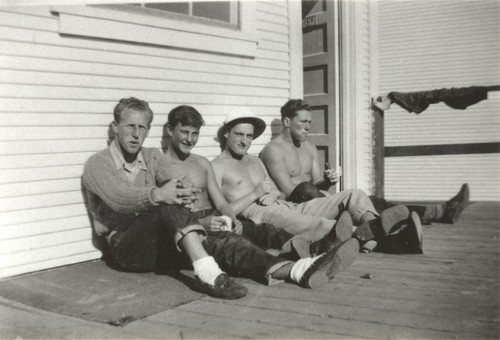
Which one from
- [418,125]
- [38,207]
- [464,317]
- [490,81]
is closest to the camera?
[464,317]

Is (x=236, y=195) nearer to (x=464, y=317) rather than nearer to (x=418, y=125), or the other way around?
(x=464, y=317)

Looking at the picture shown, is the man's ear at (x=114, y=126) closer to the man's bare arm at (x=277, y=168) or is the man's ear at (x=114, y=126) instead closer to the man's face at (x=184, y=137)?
the man's face at (x=184, y=137)

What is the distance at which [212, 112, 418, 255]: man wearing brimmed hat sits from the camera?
3.44m

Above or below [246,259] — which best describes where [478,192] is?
below

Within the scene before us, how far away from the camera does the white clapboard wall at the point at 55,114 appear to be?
3111 millimetres

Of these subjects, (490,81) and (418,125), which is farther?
(418,125)

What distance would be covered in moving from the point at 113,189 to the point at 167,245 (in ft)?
1.60

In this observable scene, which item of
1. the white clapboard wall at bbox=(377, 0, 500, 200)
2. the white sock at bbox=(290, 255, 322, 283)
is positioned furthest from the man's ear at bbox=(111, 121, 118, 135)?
the white clapboard wall at bbox=(377, 0, 500, 200)

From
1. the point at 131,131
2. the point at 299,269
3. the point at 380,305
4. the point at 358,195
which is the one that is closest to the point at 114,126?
the point at 131,131

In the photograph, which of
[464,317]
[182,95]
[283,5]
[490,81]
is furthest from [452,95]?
[464,317]

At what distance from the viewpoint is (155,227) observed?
280 centimetres

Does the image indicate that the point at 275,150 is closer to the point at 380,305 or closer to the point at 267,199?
the point at 267,199

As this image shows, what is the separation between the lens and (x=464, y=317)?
2.12m

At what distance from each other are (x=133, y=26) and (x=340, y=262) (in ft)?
7.96
